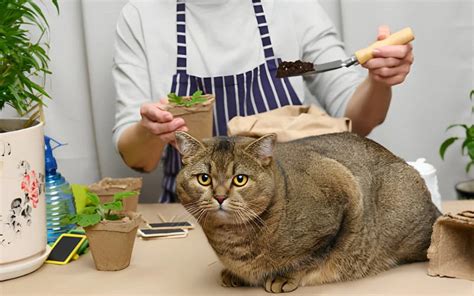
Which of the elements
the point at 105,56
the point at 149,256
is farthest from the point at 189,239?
the point at 105,56

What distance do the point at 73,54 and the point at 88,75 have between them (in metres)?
0.08

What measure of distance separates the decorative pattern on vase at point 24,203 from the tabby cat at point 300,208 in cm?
30

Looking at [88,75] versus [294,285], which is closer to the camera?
[294,285]

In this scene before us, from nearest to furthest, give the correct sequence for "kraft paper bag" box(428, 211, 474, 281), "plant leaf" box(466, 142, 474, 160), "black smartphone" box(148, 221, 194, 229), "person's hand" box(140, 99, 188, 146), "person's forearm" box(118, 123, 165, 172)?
"kraft paper bag" box(428, 211, 474, 281)
"person's hand" box(140, 99, 188, 146)
"black smartphone" box(148, 221, 194, 229)
"person's forearm" box(118, 123, 165, 172)
"plant leaf" box(466, 142, 474, 160)

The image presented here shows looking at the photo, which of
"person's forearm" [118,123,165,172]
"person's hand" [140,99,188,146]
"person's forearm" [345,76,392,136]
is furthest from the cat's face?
"person's forearm" [345,76,392,136]

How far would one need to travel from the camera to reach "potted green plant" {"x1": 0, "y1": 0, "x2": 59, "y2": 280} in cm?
125

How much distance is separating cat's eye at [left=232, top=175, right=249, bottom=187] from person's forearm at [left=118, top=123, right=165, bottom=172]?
620mm

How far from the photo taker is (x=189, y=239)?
152 centimetres

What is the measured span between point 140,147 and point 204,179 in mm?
688

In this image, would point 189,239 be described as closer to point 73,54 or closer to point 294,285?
point 294,285

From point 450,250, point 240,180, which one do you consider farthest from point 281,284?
point 450,250

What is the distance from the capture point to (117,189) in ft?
5.45

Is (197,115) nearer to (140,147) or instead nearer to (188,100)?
(188,100)

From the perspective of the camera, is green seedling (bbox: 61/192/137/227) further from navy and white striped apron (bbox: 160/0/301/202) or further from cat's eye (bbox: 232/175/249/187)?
navy and white striped apron (bbox: 160/0/301/202)
